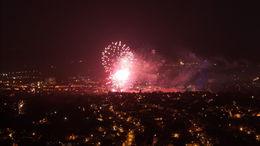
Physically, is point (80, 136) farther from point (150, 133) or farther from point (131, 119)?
point (131, 119)

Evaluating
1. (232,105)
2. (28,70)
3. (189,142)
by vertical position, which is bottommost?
(189,142)

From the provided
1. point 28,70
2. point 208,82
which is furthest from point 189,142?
point 28,70

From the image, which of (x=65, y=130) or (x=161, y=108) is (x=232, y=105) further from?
(x=65, y=130)

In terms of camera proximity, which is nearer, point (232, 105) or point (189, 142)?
point (189, 142)

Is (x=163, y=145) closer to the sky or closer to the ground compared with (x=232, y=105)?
closer to the ground

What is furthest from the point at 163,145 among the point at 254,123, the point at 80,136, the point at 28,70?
the point at 28,70

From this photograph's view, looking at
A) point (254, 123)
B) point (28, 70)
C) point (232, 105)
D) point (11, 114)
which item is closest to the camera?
point (254, 123)

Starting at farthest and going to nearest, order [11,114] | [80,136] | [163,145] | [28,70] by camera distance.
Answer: [28,70] < [11,114] < [80,136] < [163,145]
